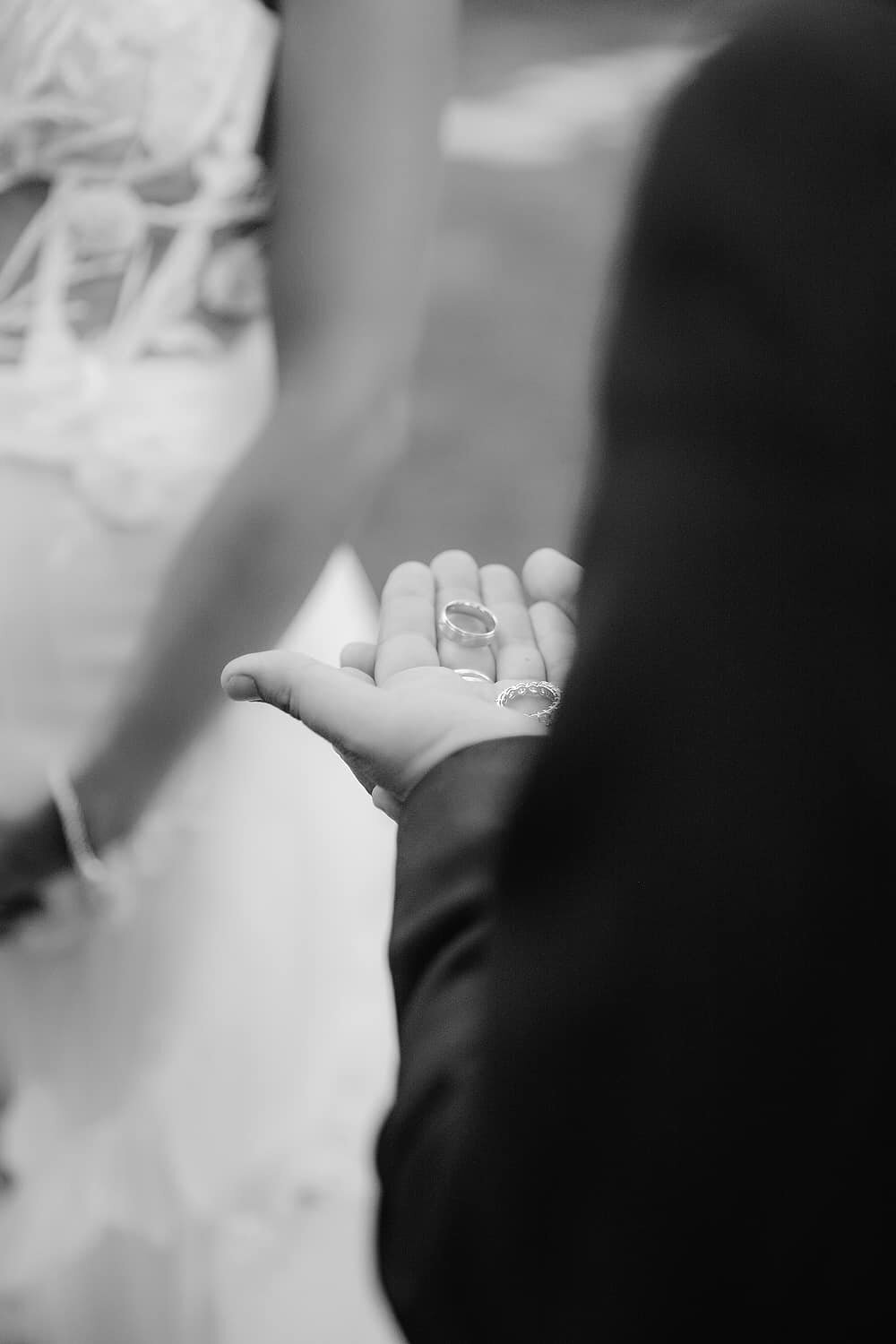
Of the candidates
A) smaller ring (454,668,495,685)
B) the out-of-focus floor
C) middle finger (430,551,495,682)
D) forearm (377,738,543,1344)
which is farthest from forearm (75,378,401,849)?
the out-of-focus floor

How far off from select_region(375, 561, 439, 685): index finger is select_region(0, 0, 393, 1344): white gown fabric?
10.3 inches

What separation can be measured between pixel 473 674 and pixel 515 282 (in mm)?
3131

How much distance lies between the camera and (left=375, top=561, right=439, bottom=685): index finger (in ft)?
1.95

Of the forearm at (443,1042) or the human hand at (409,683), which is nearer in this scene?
the forearm at (443,1042)

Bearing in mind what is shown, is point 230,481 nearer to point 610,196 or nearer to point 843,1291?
point 843,1291

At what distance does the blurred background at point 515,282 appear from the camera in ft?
8.59

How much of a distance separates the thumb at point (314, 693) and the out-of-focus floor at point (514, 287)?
1051 mm

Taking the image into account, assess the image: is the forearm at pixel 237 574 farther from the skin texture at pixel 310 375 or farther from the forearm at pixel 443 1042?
the forearm at pixel 443 1042

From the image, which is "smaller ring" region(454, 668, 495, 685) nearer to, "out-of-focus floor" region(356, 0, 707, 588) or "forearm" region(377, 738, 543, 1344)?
"forearm" region(377, 738, 543, 1344)

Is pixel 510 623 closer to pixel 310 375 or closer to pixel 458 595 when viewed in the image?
pixel 458 595

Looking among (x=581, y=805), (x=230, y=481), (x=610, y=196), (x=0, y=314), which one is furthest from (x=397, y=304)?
(x=610, y=196)

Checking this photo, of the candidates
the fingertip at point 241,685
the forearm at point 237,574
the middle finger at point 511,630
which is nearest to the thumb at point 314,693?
the fingertip at point 241,685

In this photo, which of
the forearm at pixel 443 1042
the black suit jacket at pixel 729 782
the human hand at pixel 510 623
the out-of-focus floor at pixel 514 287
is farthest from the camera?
the out-of-focus floor at pixel 514 287

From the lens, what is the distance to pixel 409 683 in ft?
1.80
